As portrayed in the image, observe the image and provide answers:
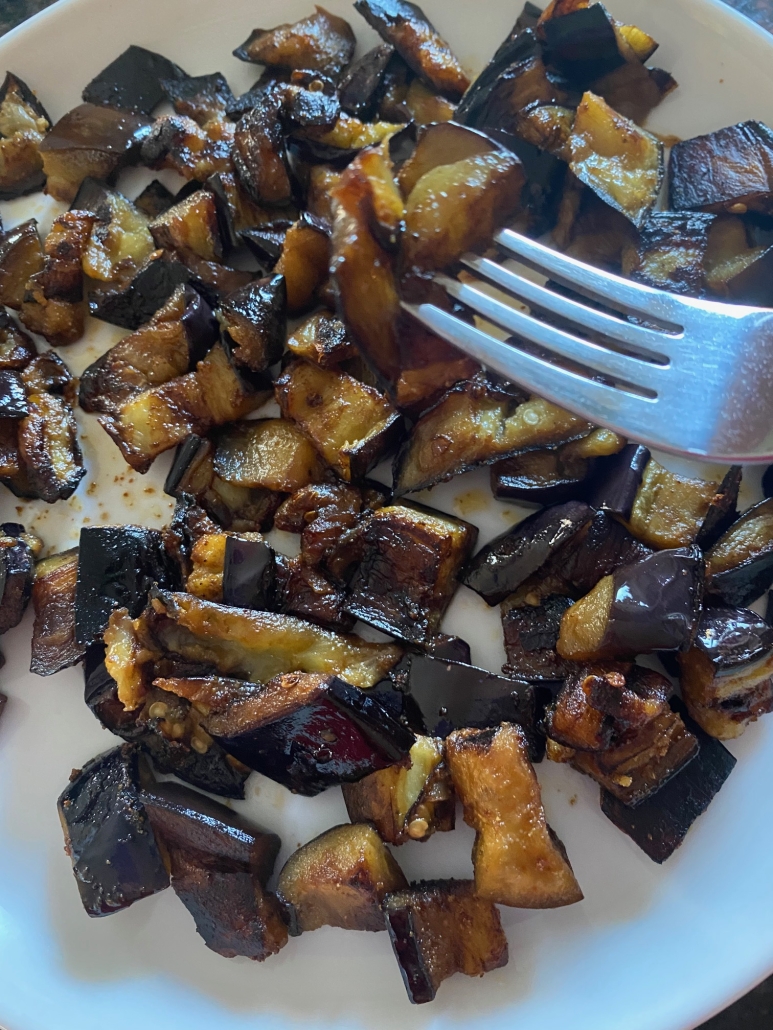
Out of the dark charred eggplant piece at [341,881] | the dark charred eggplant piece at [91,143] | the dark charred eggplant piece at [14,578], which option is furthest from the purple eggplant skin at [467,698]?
the dark charred eggplant piece at [91,143]

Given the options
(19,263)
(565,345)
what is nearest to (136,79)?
(19,263)

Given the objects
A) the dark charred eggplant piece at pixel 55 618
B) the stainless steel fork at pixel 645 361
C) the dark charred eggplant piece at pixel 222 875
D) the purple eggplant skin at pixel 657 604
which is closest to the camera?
the stainless steel fork at pixel 645 361

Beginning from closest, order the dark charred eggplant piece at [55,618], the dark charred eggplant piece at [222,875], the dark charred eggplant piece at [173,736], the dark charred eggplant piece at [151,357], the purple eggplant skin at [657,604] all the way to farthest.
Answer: the purple eggplant skin at [657,604] → the dark charred eggplant piece at [222,875] → the dark charred eggplant piece at [173,736] → the dark charred eggplant piece at [55,618] → the dark charred eggplant piece at [151,357]

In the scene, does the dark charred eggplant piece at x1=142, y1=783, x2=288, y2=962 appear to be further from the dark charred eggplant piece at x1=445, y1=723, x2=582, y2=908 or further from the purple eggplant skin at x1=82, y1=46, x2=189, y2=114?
the purple eggplant skin at x1=82, y1=46, x2=189, y2=114

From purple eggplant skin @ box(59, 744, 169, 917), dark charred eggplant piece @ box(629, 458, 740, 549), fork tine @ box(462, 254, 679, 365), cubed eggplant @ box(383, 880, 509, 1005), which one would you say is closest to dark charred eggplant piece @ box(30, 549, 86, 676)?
purple eggplant skin @ box(59, 744, 169, 917)

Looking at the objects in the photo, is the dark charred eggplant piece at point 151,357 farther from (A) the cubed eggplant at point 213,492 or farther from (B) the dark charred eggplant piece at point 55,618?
(B) the dark charred eggplant piece at point 55,618

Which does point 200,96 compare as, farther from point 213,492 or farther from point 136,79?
point 213,492
